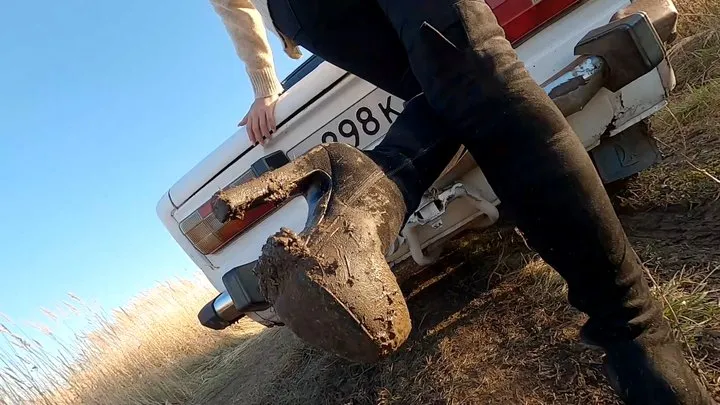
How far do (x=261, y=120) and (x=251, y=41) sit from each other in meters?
0.29

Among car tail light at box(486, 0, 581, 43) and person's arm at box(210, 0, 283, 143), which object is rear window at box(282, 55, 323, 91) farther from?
car tail light at box(486, 0, 581, 43)

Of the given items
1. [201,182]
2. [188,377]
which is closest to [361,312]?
[201,182]

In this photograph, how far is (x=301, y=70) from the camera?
286 cm

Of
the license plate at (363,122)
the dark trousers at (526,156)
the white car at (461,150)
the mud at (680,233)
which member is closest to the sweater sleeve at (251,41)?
the white car at (461,150)

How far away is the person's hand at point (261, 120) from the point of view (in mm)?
2158

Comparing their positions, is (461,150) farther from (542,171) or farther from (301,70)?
(301,70)

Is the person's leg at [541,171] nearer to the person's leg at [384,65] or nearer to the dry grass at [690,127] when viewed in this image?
the person's leg at [384,65]

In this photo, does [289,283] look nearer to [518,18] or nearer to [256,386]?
[518,18]

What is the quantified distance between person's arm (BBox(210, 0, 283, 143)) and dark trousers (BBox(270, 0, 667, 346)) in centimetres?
122

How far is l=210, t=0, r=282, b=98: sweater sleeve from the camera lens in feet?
6.75

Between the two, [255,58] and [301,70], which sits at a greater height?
[255,58]

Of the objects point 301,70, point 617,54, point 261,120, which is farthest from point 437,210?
point 301,70

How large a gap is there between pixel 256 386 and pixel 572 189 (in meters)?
2.30

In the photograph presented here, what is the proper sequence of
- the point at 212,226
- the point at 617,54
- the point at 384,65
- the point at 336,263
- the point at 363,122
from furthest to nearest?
the point at 212,226 < the point at 363,122 < the point at 617,54 < the point at 384,65 < the point at 336,263
